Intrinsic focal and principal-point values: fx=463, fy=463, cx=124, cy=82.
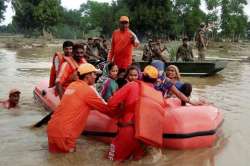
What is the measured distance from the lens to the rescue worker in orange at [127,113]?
5.42 metres

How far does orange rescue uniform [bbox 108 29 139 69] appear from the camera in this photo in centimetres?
866

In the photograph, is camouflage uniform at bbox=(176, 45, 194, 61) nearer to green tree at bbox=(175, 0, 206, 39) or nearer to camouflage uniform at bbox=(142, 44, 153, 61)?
camouflage uniform at bbox=(142, 44, 153, 61)

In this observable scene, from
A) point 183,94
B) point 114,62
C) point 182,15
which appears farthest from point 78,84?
point 182,15

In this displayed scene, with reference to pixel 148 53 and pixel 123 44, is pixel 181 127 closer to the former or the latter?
pixel 123 44

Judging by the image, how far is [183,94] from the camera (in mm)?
7020

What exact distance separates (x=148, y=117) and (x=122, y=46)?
138 inches

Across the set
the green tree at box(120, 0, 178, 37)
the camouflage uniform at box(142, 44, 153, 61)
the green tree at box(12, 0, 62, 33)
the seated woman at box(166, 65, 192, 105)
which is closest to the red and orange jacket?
the seated woman at box(166, 65, 192, 105)

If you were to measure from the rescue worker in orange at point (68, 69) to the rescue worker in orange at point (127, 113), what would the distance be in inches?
65.1

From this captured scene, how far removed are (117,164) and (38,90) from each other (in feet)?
14.1

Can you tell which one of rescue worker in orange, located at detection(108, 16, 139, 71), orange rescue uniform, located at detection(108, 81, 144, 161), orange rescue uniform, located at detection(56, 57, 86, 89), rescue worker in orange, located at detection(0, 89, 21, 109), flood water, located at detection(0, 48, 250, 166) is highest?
rescue worker in orange, located at detection(108, 16, 139, 71)

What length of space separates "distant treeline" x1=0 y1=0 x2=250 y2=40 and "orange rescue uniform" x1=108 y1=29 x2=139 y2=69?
25223mm

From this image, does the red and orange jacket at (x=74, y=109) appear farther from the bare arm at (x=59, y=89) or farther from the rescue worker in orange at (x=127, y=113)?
the bare arm at (x=59, y=89)

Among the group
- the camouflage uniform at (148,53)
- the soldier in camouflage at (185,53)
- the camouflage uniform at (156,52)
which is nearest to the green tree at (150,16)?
the soldier in camouflage at (185,53)

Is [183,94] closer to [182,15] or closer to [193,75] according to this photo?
[193,75]
